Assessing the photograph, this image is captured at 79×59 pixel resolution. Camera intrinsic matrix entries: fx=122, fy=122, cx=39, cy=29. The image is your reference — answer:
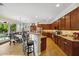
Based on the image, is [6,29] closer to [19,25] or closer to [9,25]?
[9,25]

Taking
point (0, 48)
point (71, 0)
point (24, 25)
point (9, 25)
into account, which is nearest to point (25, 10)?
point (24, 25)

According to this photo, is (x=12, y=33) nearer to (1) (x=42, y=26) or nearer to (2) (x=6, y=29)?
(2) (x=6, y=29)

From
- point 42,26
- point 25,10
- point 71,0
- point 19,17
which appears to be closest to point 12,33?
point 19,17

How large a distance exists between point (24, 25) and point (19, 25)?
1.10 feet

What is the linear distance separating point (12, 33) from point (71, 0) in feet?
9.79

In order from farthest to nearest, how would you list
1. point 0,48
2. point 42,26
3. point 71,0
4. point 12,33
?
point 42,26
point 12,33
point 0,48
point 71,0

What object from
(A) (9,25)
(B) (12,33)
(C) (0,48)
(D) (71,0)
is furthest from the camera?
(B) (12,33)

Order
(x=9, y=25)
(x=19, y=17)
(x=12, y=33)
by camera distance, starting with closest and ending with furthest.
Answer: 1. (x=9, y=25)
2. (x=12, y=33)
3. (x=19, y=17)

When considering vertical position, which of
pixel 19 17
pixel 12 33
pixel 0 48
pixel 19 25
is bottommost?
pixel 0 48

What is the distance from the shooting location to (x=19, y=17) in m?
5.60

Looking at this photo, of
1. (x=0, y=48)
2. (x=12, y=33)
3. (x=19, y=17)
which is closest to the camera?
(x=0, y=48)

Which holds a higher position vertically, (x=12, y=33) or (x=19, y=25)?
(x=19, y=25)

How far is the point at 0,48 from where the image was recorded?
15.1ft

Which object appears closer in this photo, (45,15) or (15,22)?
(15,22)
